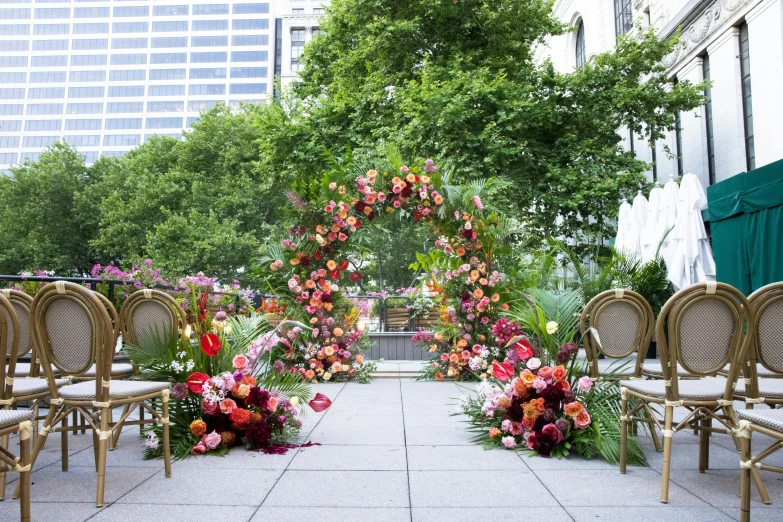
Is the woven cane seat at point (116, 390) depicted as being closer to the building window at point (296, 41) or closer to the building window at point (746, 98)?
the building window at point (746, 98)

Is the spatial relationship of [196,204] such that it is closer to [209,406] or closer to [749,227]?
[749,227]

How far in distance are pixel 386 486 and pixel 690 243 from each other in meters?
7.93

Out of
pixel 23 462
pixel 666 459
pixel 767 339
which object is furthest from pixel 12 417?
pixel 767 339

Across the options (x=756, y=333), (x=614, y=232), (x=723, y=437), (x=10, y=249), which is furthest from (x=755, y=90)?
(x=10, y=249)

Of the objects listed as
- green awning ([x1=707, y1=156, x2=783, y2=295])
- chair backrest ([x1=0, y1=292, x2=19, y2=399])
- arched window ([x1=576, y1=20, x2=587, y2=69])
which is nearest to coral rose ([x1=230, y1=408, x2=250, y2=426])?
chair backrest ([x1=0, y1=292, x2=19, y2=399])

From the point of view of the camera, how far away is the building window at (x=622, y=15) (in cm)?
2225

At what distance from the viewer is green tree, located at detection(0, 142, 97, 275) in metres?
31.8

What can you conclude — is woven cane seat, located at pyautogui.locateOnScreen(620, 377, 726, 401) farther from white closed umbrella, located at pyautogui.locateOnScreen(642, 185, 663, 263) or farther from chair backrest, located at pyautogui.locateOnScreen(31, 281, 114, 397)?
white closed umbrella, located at pyautogui.locateOnScreen(642, 185, 663, 263)

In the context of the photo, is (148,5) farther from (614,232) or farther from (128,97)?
(614,232)

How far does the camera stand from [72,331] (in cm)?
334

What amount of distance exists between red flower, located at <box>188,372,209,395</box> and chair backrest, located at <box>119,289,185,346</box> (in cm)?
73

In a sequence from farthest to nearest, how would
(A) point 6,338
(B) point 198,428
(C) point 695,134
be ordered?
(C) point 695,134, (B) point 198,428, (A) point 6,338

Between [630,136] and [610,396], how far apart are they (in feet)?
63.5

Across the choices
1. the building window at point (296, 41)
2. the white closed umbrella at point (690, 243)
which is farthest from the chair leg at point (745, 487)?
the building window at point (296, 41)
